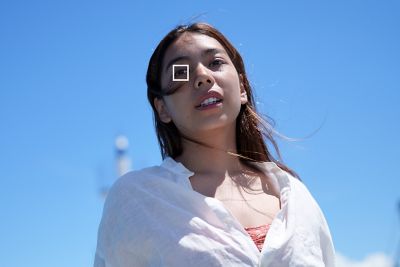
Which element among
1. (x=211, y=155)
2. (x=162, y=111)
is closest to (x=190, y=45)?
(x=162, y=111)

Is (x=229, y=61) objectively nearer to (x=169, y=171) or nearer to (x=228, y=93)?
(x=228, y=93)

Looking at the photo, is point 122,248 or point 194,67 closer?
point 122,248

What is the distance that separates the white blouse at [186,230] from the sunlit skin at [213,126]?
133mm

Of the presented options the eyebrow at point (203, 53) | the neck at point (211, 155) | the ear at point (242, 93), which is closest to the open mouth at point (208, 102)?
the neck at point (211, 155)

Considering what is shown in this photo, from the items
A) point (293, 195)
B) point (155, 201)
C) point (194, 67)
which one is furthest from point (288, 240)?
point (194, 67)

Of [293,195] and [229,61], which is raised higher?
[229,61]

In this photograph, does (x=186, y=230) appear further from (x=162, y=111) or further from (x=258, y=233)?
(x=162, y=111)

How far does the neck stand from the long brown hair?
0.25ft

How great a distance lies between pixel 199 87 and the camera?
13.4 feet

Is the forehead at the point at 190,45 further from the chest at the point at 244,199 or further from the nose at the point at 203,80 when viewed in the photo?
the chest at the point at 244,199

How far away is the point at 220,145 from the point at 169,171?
371 mm

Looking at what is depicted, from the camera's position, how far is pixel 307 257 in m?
3.80

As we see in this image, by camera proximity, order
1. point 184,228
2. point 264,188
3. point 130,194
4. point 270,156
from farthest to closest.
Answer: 1. point 270,156
2. point 264,188
3. point 130,194
4. point 184,228

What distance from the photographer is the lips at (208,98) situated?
4055 millimetres
